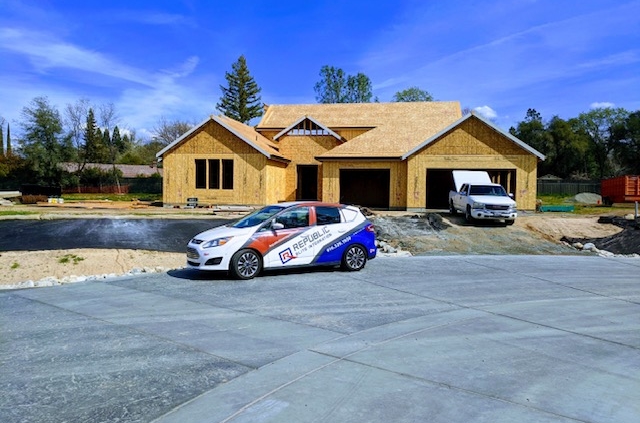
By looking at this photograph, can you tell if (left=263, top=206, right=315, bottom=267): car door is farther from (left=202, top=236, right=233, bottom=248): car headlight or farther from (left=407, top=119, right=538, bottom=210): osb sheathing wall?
(left=407, top=119, right=538, bottom=210): osb sheathing wall

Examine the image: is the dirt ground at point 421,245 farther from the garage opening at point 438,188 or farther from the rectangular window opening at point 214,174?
the garage opening at point 438,188

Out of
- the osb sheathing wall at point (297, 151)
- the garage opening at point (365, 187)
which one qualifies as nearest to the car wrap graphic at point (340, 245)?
the osb sheathing wall at point (297, 151)

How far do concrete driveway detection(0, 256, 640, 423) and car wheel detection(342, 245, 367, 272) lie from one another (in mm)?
1387

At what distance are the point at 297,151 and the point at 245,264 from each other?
24.3 m

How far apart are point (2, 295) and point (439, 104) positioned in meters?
33.3

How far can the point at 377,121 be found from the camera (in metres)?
36.7

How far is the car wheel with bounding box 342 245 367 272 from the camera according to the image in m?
11.8

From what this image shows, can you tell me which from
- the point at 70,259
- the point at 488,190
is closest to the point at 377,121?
the point at 488,190

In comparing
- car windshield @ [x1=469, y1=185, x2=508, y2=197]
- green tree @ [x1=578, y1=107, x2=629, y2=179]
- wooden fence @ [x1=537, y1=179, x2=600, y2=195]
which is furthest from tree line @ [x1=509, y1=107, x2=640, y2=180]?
car windshield @ [x1=469, y1=185, x2=508, y2=197]

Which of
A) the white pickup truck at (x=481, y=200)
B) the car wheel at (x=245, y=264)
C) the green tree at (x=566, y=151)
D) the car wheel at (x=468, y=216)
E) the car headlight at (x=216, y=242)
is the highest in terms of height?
the green tree at (x=566, y=151)

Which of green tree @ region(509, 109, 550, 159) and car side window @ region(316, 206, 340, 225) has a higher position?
green tree @ region(509, 109, 550, 159)

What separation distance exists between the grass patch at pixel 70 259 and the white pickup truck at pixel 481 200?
51.2 ft

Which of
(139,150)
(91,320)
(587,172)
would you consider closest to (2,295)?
(91,320)

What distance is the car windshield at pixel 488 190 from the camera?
2289 centimetres
